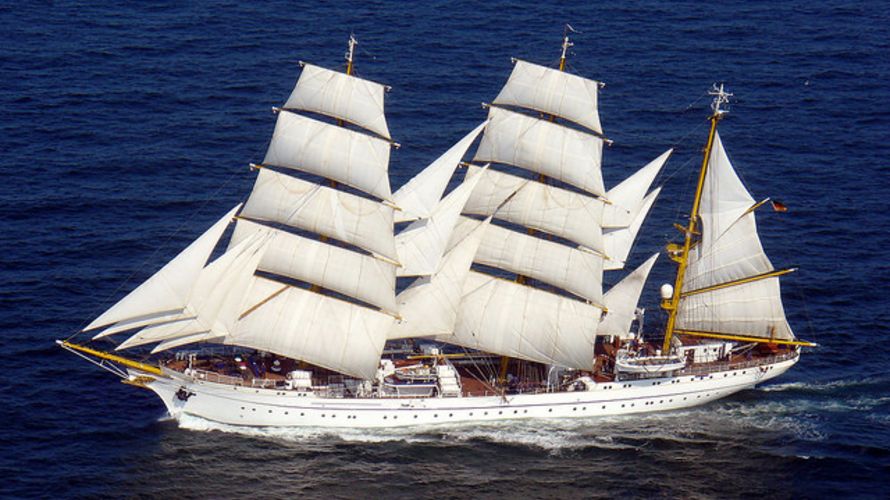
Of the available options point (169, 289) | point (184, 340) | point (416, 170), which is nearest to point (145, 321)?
point (169, 289)

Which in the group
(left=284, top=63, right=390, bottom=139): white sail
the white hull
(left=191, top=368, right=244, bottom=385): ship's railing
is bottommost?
the white hull

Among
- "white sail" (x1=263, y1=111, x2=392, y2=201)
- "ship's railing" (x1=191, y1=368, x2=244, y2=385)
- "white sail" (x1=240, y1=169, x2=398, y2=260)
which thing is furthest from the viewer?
"ship's railing" (x1=191, y1=368, x2=244, y2=385)

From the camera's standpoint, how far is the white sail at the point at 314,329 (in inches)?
3969

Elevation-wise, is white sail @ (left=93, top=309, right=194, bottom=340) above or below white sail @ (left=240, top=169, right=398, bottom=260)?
below

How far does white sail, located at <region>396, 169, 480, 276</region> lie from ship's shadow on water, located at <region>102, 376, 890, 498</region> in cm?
1119

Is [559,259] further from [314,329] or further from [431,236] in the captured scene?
[314,329]

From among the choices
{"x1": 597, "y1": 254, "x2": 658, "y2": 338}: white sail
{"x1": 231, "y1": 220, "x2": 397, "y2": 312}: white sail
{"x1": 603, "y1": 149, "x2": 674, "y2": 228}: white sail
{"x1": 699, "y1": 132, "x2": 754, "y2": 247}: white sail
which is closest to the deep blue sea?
{"x1": 597, "y1": 254, "x2": 658, "y2": 338}: white sail

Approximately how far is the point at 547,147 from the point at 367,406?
21.7 metres

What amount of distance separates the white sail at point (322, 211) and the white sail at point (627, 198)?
1713 cm

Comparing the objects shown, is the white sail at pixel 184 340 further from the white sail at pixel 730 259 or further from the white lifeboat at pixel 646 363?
the white sail at pixel 730 259

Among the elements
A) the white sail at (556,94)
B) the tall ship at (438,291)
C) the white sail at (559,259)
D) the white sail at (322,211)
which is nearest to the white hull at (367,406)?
the tall ship at (438,291)

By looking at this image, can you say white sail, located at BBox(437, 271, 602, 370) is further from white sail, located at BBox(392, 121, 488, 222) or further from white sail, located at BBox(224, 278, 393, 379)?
white sail, located at BBox(392, 121, 488, 222)

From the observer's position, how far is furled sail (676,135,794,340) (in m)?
104

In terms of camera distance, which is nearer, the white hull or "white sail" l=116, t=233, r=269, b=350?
"white sail" l=116, t=233, r=269, b=350
